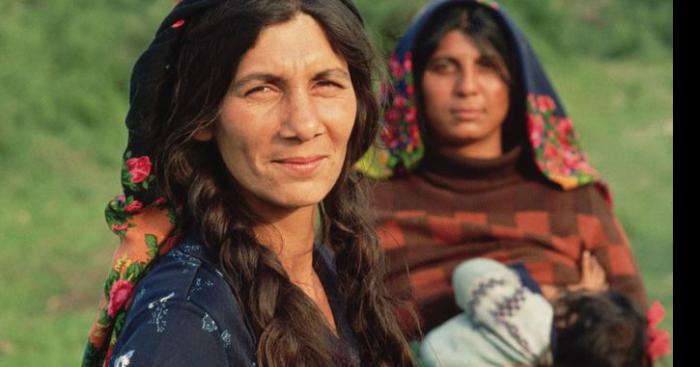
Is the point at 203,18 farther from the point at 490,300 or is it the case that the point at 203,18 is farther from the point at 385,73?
the point at 490,300

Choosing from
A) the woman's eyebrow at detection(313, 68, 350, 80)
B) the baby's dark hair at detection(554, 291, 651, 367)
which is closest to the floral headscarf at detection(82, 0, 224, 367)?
the woman's eyebrow at detection(313, 68, 350, 80)

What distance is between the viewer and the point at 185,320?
1795 mm

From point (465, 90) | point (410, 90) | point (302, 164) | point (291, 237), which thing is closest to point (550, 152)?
point (465, 90)

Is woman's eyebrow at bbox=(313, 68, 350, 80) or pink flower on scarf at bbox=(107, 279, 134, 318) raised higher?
woman's eyebrow at bbox=(313, 68, 350, 80)

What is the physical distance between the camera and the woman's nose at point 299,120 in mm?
2064

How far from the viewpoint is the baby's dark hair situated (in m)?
3.81

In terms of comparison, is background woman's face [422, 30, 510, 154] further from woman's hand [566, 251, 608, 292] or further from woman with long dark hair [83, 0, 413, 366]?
woman with long dark hair [83, 0, 413, 366]

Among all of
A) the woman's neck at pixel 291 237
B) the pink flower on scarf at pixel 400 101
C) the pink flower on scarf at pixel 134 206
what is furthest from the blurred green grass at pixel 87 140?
the pink flower on scarf at pixel 134 206

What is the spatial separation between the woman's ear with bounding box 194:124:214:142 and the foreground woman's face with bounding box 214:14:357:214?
0.04 ft

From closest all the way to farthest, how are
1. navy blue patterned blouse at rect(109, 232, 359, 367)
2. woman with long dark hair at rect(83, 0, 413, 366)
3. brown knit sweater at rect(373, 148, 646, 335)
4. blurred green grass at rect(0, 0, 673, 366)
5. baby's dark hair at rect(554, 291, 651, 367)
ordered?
navy blue patterned blouse at rect(109, 232, 359, 367), woman with long dark hair at rect(83, 0, 413, 366), baby's dark hair at rect(554, 291, 651, 367), brown knit sweater at rect(373, 148, 646, 335), blurred green grass at rect(0, 0, 673, 366)

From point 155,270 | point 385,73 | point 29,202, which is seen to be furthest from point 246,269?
point 29,202

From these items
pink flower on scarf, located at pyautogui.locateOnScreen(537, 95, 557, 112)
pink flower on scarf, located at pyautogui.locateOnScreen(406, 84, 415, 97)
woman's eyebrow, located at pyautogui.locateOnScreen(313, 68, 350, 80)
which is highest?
pink flower on scarf, located at pyautogui.locateOnScreen(406, 84, 415, 97)

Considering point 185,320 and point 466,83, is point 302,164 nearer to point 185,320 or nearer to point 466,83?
point 185,320

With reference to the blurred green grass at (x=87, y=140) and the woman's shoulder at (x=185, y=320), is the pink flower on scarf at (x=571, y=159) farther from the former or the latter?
the woman's shoulder at (x=185, y=320)
